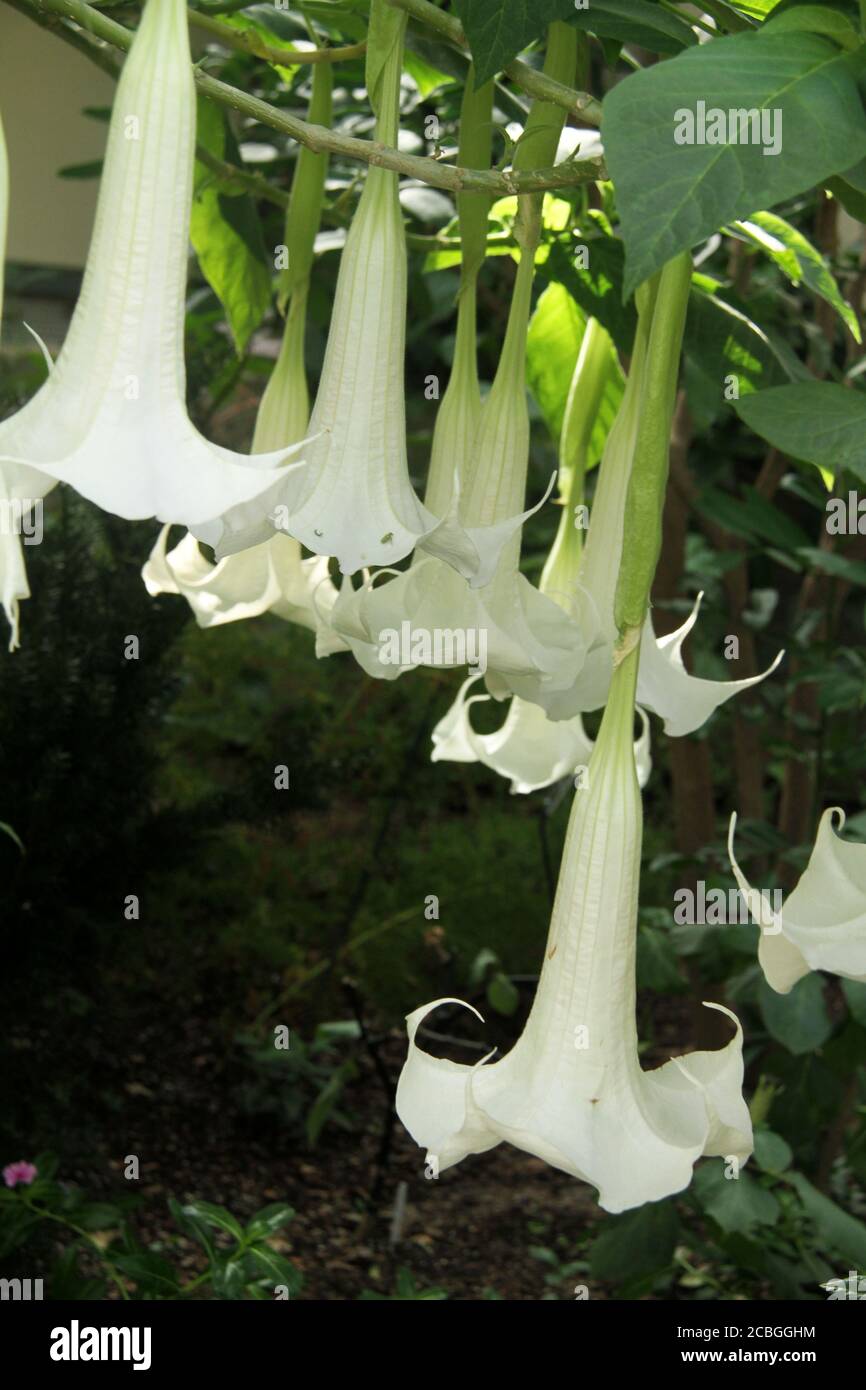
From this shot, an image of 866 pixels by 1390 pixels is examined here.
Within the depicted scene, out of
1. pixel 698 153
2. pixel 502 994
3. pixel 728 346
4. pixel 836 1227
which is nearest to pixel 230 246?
pixel 728 346

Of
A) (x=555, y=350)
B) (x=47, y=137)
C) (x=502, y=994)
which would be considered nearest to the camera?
(x=555, y=350)

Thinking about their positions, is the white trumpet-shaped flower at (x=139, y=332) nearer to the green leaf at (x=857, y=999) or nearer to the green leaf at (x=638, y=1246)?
the green leaf at (x=857, y=999)

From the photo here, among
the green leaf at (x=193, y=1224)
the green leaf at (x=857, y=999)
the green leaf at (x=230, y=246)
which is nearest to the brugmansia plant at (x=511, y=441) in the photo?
the green leaf at (x=230, y=246)

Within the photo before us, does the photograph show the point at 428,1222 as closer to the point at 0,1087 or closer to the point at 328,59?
the point at 0,1087

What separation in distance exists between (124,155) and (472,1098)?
314 mm

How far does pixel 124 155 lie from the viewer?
413mm

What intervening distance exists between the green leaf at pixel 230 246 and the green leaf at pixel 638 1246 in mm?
910

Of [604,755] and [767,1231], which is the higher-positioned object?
[604,755]

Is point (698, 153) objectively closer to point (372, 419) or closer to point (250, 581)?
point (372, 419)

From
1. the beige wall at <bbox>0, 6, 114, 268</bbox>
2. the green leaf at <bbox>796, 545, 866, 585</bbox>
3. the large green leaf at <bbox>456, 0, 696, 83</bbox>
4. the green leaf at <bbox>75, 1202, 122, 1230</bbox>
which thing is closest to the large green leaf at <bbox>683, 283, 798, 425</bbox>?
the large green leaf at <bbox>456, 0, 696, 83</bbox>

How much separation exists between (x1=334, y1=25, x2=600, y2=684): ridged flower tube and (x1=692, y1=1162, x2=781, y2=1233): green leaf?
0.77 meters

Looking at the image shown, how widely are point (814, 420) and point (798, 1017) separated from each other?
793 mm

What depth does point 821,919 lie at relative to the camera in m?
0.48

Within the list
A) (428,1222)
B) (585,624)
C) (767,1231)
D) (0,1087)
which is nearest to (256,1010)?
(428,1222)
